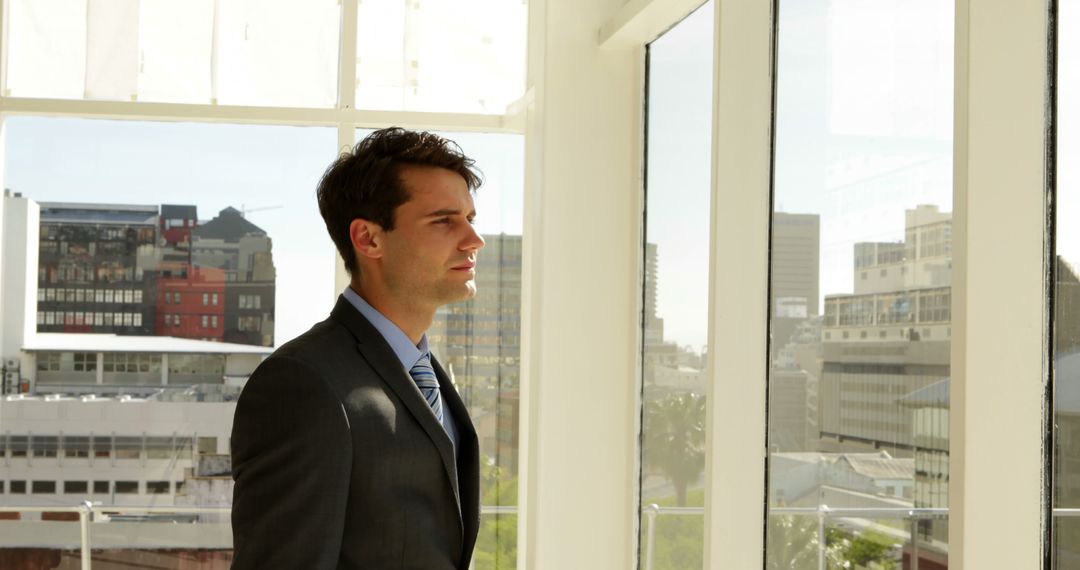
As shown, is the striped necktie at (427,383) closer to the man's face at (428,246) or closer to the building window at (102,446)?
the man's face at (428,246)

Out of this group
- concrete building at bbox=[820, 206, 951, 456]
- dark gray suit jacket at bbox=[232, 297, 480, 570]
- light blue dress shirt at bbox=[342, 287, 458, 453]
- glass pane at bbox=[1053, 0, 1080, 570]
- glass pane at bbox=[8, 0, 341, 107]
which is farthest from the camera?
glass pane at bbox=[8, 0, 341, 107]

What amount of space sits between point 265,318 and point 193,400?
1.53 ft

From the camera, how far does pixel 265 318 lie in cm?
510

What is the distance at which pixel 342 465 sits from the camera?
Result: 5.00 feet

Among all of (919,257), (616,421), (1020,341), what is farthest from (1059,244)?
(616,421)

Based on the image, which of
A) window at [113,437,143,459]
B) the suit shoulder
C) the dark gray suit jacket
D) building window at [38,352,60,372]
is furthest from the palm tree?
building window at [38,352,60,372]

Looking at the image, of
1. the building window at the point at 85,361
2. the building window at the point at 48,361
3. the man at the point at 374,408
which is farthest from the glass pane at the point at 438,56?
the man at the point at 374,408

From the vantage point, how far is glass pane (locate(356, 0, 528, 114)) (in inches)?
200

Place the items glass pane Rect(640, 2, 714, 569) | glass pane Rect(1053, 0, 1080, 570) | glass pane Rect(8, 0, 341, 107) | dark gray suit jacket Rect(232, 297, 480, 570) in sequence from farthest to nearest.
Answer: glass pane Rect(8, 0, 341, 107) < glass pane Rect(640, 2, 714, 569) < glass pane Rect(1053, 0, 1080, 570) < dark gray suit jacket Rect(232, 297, 480, 570)

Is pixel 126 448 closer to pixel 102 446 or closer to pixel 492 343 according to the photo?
pixel 102 446

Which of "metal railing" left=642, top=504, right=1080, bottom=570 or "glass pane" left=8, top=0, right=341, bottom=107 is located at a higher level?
"glass pane" left=8, top=0, right=341, bottom=107

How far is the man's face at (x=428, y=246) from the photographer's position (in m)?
1.85

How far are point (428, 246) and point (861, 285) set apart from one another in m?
0.90

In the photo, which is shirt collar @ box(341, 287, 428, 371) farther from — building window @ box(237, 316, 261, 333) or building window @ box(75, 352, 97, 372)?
building window @ box(75, 352, 97, 372)
